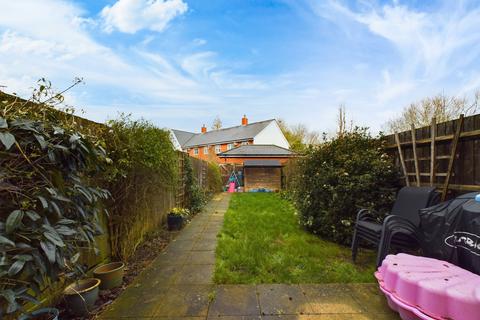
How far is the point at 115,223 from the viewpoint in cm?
318

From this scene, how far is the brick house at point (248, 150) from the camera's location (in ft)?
45.5

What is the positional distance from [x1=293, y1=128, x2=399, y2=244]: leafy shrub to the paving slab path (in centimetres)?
159

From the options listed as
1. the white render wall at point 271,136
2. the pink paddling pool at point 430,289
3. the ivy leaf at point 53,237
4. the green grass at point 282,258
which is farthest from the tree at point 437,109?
the ivy leaf at point 53,237

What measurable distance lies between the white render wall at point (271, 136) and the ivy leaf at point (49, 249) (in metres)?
23.7

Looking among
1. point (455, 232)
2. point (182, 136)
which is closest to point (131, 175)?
point (455, 232)

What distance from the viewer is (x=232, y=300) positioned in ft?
7.95

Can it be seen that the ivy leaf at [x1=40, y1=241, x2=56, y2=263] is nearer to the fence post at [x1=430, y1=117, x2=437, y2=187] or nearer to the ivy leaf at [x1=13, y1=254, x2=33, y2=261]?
the ivy leaf at [x1=13, y1=254, x2=33, y2=261]

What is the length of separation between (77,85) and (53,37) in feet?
8.63

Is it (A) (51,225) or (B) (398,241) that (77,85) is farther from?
(B) (398,241)

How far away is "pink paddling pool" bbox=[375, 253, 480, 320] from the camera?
158 cm

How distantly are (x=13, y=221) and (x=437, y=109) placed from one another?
1597cm

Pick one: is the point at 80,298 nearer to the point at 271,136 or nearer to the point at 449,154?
the point at 449,154


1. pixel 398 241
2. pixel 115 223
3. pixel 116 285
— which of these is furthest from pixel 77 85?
pixel 398 241

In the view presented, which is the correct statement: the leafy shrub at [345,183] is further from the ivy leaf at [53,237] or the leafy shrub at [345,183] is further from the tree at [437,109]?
the tree at [437,109]
